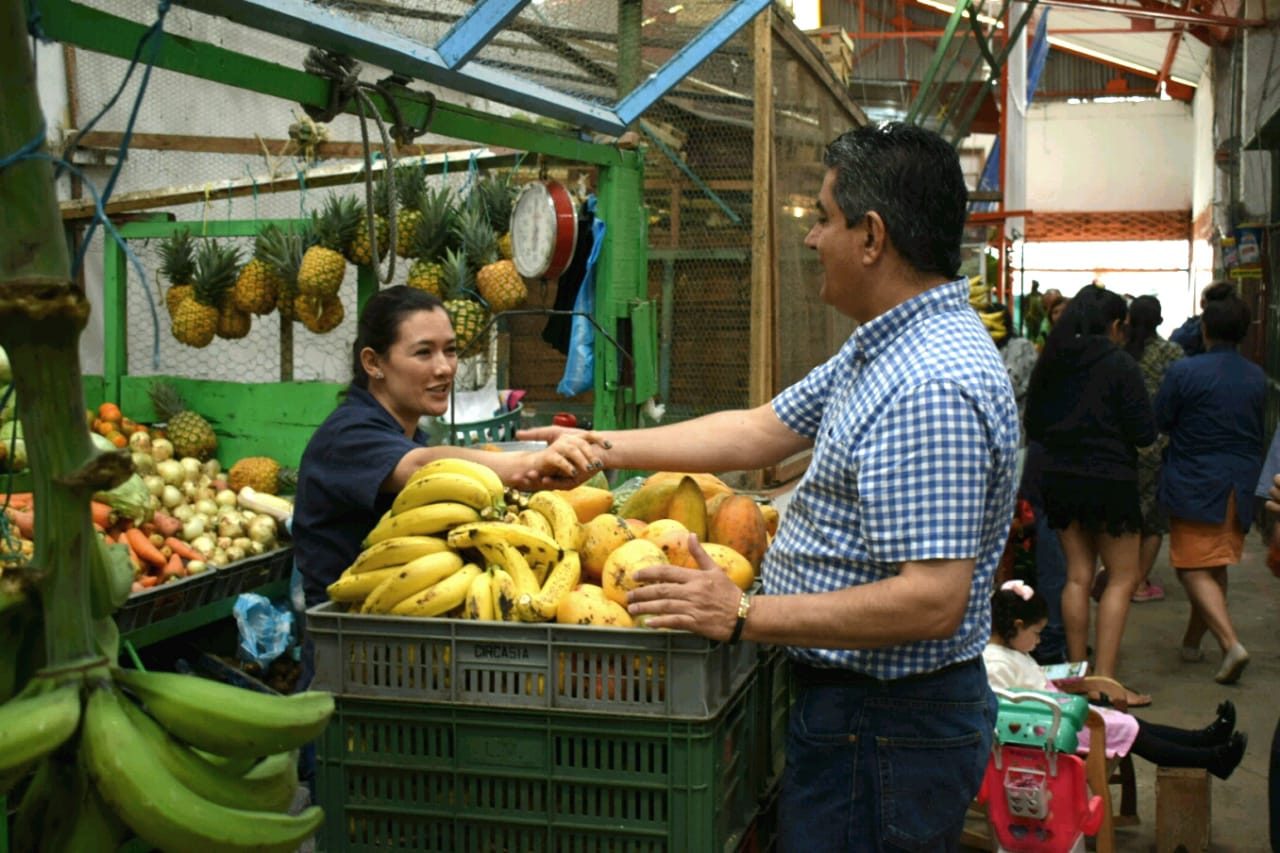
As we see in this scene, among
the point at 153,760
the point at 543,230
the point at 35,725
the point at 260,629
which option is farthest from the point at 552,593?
the point at 543,230

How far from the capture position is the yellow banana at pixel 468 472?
257 centimetres

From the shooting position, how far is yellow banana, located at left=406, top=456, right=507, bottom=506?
101 inches

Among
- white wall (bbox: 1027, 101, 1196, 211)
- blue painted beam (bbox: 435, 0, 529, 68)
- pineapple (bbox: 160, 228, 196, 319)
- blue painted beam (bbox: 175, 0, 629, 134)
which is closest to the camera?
blue painted beam (bbox: 175, 0, 629, 134)

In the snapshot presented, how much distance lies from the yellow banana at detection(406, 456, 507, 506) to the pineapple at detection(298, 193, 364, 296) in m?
2.94

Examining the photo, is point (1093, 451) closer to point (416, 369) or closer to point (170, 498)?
point (416, 369)

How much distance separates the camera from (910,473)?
2.01 m

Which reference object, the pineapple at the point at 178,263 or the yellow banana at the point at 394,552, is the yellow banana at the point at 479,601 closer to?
the yellow banana at the point at 394,552

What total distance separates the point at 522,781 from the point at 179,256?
460cm

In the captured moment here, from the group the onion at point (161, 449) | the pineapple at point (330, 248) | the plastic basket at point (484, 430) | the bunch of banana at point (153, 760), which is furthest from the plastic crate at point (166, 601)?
the bunch of banana at point (153, 760)

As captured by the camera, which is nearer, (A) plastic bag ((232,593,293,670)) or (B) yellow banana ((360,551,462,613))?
(B) yellow banana ((360,551,462,613))

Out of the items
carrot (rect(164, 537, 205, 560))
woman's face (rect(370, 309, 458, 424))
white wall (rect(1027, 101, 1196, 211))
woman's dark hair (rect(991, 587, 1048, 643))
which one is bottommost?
woman's dark hair (rect(991, 587, 1048, 643))

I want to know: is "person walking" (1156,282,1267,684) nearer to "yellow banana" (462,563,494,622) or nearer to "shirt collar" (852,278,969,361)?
"shirt collar" (852,278,969,361)

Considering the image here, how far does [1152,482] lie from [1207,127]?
51.7ft

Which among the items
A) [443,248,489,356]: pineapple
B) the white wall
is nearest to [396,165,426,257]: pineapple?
[443,248,489,356]: pineapple
